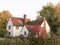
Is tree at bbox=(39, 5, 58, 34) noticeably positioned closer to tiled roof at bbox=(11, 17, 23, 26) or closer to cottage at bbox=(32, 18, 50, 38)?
cottage at bbox=(32, 18, 50, 38)

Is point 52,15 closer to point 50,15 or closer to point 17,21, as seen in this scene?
point 50,15

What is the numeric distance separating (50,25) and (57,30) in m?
3.98

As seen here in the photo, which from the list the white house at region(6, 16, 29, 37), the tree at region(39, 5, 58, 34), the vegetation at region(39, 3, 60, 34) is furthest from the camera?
the white house at region(6, 16, 29, 37)

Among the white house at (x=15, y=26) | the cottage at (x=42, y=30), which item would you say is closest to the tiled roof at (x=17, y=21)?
the white house at (x=15, y=26)

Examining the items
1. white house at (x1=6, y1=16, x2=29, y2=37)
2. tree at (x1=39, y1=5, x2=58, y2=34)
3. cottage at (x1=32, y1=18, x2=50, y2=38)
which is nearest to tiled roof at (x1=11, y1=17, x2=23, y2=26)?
white house at (x1=6, y1=16, x2=29, y2=37)

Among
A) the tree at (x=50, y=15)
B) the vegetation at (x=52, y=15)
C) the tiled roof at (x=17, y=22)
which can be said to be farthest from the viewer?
the tiled roof at (x=17, y=22)

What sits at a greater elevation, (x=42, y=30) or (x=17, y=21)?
(x=17, y=21)

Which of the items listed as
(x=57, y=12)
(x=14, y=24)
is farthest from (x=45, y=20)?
(x=14, y=24)

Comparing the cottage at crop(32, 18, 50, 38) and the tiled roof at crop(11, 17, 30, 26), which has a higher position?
the tiled roof at crop(11, 17, 30, 26)

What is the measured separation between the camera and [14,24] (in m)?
55.2

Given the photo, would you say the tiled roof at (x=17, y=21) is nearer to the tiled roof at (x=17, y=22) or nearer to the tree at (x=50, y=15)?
the tiled roof at (x=17, y=22)

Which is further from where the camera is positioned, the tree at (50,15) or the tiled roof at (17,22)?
the tiled roof at (17,22)

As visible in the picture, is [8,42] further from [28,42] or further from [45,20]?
[45,20]

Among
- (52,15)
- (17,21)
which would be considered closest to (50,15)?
(52,15)
